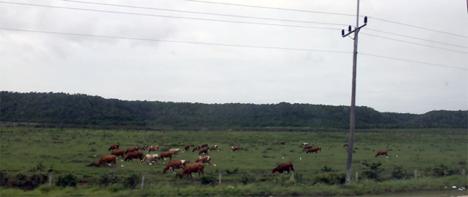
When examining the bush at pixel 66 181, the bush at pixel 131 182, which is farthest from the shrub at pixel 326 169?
the bush at pixel 66 181

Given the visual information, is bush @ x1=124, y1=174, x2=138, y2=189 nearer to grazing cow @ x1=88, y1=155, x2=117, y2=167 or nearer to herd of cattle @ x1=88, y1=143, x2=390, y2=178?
herd of cattle @ x1=88, y1=143, x2=390, y2=178

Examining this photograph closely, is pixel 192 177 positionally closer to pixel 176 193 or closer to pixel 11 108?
pixel 176 193

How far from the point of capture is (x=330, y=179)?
32406 millimetres

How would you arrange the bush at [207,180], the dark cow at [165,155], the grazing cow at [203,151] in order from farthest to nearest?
the grazing cow at [203,151], the dark cow at [165,155], the bush at [207,180]

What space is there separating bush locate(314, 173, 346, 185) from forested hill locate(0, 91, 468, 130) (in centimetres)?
8325

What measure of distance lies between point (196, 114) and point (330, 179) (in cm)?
10958

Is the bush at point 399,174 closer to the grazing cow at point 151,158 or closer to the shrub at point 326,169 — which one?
the shrub at point 326,169

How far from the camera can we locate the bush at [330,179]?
1256 inches

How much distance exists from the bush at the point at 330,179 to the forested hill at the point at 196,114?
273ft

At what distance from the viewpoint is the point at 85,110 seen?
133 meters

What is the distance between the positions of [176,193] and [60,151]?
22.0 meters

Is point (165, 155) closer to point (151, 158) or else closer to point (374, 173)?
point (151, 158)

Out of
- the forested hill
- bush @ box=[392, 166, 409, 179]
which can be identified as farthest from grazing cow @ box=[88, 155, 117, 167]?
the forested hill

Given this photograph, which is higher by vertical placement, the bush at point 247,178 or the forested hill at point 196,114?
the forested hill at point 196,114
